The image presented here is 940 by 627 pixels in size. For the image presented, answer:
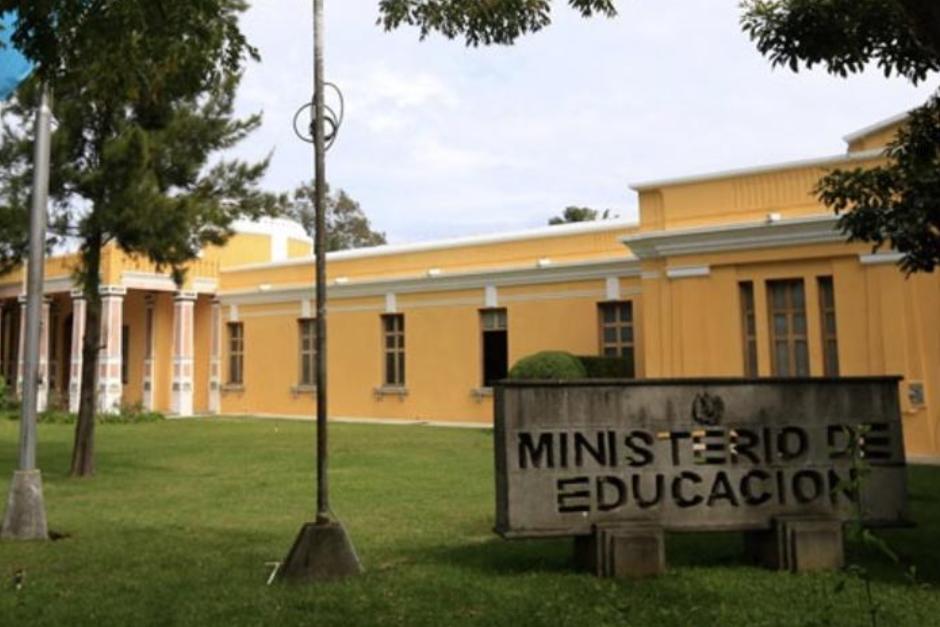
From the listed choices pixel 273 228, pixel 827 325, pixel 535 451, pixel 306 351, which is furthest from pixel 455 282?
pixel 535 451

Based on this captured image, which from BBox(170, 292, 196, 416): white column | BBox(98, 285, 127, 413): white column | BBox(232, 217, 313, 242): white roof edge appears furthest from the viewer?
BBox(232, 217, 313, 242): white roof edge

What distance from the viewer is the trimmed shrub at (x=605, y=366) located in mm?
17078

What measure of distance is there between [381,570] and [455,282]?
1578cm

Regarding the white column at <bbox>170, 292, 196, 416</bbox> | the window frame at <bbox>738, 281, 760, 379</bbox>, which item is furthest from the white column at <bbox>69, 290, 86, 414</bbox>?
the window frame at <bbox>738, 281, 760, 379</bbox>

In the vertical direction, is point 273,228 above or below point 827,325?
above

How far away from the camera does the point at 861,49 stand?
7070 mm

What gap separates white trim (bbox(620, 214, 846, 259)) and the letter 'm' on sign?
9.84 metres

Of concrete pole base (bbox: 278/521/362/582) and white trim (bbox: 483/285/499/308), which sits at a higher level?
white trim (bbox: 483/285/499/308)

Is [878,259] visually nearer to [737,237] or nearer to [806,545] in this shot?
[737,237]

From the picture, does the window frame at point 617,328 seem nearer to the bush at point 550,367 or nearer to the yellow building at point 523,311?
the yellow building at point 523,311

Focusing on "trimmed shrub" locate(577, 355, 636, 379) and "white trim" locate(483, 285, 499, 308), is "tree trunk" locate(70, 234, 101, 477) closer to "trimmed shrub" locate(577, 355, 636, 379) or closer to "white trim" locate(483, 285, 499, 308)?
"trimmed shrub" locate(577, 355, 636, 379)

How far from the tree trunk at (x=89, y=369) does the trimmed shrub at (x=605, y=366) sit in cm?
863

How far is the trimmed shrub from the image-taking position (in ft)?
56.0

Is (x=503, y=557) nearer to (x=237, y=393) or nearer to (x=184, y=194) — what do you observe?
(x=184, y=194)
